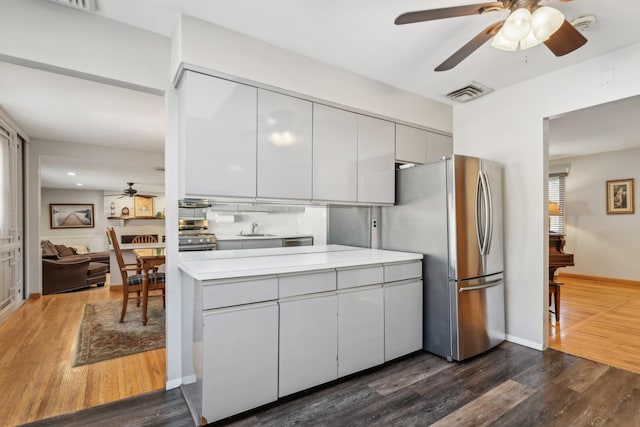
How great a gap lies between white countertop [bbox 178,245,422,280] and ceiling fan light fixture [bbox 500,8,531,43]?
1.65 meters

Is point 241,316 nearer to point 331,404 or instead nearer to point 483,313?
point 331,404

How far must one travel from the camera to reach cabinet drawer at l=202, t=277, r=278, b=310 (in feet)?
5.95

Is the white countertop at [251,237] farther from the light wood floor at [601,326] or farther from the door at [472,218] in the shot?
the light wood floor at [601,326]

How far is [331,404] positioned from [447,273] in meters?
1.39

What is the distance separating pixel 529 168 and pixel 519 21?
176cm

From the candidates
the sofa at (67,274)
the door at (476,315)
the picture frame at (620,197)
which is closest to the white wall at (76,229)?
the sofa at (67,274)

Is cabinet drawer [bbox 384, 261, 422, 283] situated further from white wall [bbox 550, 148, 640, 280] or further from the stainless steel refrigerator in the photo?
white wall [bbox 550, 148, 640, 280]

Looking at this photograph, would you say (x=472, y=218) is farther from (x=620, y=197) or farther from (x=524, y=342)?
(x=620, y=197)

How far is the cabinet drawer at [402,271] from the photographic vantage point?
2.60m

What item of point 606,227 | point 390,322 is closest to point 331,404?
point 390,322

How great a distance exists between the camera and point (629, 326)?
3.52 meters

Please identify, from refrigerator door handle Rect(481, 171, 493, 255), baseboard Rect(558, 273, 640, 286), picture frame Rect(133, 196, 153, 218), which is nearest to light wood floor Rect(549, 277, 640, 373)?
baseboard Rect(558, 273, 640, 286)

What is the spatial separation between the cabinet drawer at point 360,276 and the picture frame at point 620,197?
229 inches

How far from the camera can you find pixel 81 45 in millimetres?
2039
